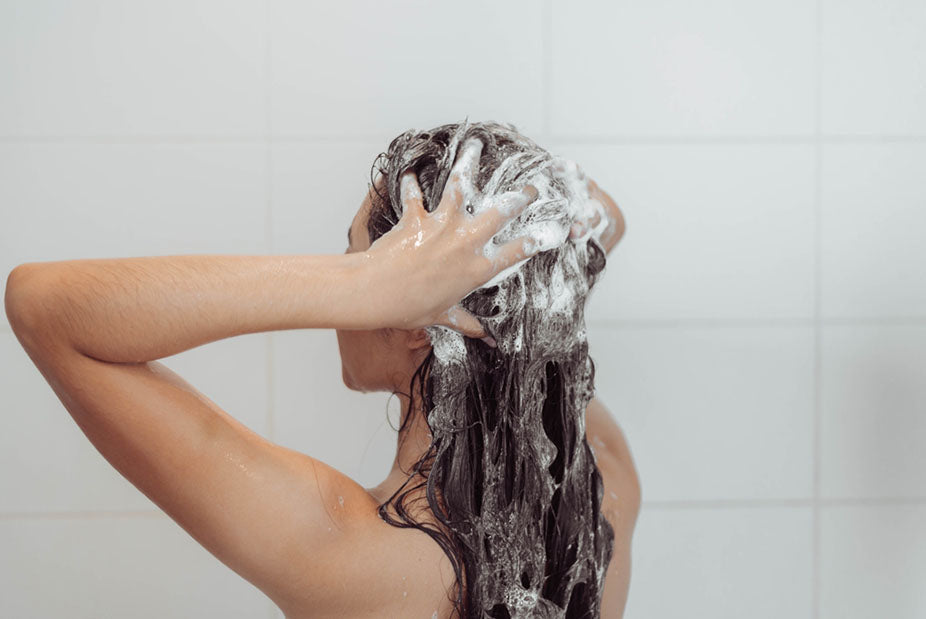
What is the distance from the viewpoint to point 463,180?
2.56ft

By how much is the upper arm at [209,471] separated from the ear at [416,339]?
18cm

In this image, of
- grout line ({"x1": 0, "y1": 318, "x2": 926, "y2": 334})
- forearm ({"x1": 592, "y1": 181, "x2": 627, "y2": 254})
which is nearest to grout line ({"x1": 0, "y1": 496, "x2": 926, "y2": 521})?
grout line ({"x1": 0, "y1": 318, "x2": 926, "y2": 334})

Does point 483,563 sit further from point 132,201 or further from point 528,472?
point 132,201

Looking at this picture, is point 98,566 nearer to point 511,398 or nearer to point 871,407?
point 511,398

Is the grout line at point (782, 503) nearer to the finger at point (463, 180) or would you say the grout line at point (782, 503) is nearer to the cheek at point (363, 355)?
the cheek at point (363, 355)

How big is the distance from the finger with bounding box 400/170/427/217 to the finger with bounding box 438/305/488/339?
108 mm

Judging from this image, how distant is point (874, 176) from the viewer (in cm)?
137

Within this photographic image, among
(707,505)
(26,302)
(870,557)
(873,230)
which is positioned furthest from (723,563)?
(26,302)

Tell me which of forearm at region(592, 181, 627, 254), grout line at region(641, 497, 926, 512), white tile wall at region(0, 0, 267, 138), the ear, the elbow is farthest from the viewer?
grout line at region(641, 497, 926, 512)

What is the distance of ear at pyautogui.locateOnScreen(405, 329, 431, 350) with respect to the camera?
0.89 meters

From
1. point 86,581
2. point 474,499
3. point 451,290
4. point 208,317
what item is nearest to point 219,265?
point 208,317

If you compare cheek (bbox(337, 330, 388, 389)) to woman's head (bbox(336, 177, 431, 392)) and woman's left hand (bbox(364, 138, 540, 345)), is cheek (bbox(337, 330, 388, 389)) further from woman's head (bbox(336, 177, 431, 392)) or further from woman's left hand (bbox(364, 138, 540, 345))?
woman's left hand (bbox(364, 138, 540, 345))

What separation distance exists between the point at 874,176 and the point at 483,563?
3.21 feet

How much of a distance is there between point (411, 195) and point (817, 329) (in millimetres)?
905
